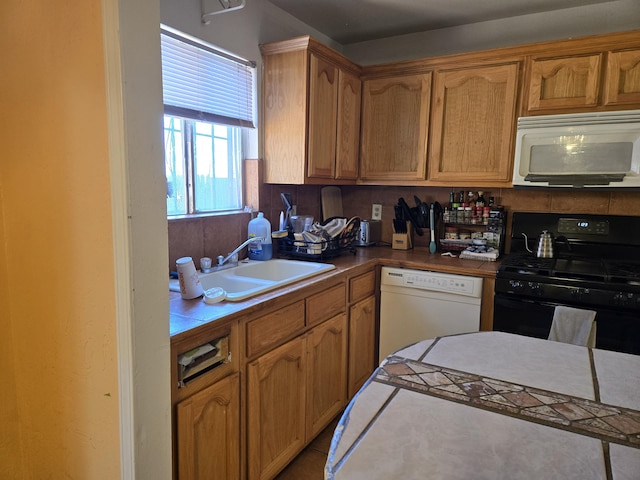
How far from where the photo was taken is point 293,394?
1.86m

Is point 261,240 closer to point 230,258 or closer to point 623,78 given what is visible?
point 230,258

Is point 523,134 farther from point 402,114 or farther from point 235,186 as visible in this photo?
point 235,186

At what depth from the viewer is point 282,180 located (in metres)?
2.47

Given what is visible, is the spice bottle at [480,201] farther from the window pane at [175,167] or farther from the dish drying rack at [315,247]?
the window pane at [175,167]

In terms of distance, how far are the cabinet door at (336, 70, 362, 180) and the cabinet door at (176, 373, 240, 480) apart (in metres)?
1.66

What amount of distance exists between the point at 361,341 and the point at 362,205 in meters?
1.15

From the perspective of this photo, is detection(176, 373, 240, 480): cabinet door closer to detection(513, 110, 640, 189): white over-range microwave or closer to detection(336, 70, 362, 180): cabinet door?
detection(336, 70, 362, 180): cabinet door

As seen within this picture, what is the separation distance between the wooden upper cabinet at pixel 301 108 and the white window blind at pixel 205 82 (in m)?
0.13

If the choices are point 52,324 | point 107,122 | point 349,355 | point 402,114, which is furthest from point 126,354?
point 402,114

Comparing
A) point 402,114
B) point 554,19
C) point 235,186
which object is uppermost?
point 554,19

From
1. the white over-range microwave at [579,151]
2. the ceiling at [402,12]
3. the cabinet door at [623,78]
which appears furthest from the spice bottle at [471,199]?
the ceiling at [402,12]

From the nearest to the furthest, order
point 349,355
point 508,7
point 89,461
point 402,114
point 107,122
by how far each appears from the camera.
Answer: point 107,122 < point 89,461 < point 349,355 < point 508,7 < point 402,114

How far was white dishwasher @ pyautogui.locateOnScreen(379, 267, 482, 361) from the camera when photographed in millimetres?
2369

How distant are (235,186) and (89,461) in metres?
1.57
